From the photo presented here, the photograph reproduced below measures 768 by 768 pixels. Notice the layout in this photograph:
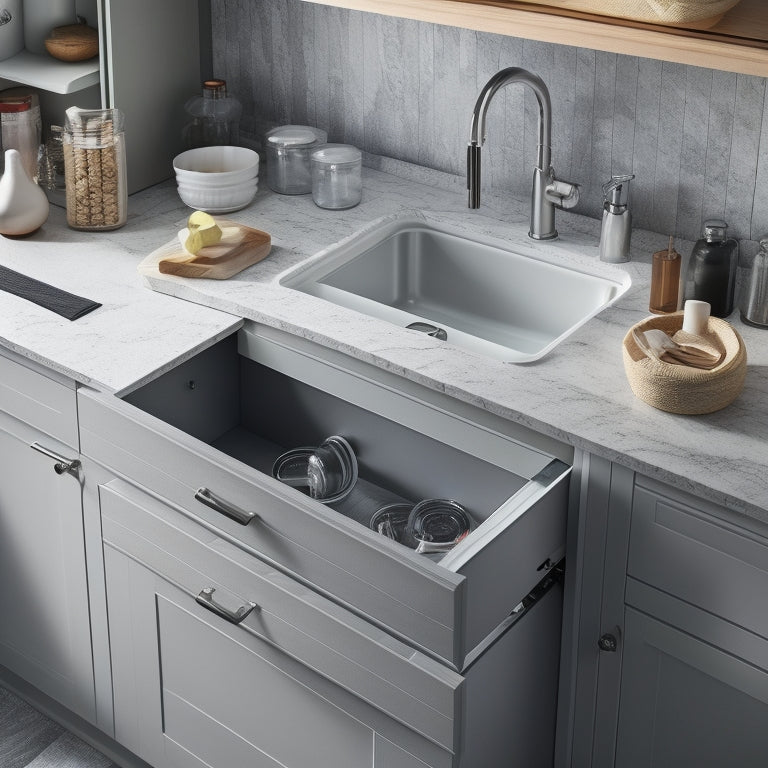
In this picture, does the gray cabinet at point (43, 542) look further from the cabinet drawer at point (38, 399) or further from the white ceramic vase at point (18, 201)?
the white ceramic vase at point (18, 201)

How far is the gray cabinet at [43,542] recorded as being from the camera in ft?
6.07

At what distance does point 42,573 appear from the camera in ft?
6.68

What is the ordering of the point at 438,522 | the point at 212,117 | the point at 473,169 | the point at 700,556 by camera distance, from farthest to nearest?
the point at 212,117 → the point at 473,169 → the point at 438,522 → the point at 700,556

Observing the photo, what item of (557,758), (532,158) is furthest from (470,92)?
(557,758)

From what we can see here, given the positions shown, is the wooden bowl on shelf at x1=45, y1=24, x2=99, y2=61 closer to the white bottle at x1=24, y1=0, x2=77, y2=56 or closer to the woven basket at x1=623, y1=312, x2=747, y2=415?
the white bottle at x1=24, y1=0, x2=77, y2=56

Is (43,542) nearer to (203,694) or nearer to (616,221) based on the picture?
(203,694)

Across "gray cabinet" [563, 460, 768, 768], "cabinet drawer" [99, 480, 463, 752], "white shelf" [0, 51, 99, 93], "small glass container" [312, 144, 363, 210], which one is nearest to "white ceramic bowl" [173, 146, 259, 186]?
"small glass container" [312, 144, 363, 210]

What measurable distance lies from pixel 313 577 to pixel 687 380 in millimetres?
572

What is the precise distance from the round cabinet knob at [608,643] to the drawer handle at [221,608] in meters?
0.51

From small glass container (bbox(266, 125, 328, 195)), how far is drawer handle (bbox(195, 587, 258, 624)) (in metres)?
0.94

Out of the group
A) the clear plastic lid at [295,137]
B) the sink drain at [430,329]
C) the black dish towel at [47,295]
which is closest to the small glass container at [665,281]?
the sink drain at [430,329]

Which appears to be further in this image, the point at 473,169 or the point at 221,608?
the point at 473,169

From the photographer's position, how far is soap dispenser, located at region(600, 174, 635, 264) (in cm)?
191

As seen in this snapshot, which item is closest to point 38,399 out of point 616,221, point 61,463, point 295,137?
point 61,463
